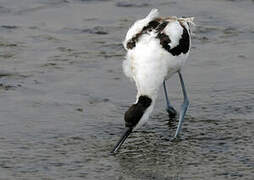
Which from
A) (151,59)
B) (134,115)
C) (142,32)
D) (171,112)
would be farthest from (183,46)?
(134,115)

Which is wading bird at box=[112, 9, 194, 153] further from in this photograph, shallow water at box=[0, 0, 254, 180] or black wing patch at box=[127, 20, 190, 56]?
shallow water at box=[0, 0, 254, 180]

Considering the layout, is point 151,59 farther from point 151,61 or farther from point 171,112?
point 171,112

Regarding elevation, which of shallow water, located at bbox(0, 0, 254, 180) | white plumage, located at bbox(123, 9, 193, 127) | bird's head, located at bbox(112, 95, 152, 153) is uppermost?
white plumage, located at bbox(123, 9, 193, 127)

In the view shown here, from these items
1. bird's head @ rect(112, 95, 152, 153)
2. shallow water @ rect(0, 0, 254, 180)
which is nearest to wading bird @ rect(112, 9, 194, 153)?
bird's head @ rect(112, 95, 152, 153)

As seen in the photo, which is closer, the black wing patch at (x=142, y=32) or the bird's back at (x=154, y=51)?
the bird's back at (x=154, y=51)

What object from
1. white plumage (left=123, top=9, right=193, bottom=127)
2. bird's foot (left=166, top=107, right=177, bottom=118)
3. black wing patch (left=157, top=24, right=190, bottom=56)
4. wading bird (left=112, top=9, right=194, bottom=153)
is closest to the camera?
wading bird (left=112, top=9, right=194, bottom=153)

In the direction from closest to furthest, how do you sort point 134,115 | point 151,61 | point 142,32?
point 134,115 < point 151,61 < point 142,32

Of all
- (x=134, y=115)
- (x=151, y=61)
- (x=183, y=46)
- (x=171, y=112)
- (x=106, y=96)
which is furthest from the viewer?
(x=106, y=96)

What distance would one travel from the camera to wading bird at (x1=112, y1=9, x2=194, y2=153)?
697 cm

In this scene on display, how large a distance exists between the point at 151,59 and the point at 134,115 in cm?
66

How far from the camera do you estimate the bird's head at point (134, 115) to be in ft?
22.5

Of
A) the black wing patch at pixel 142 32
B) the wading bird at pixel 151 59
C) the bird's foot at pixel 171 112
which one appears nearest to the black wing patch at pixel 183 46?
the wading bird at pixel 151 59

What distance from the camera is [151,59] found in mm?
7258

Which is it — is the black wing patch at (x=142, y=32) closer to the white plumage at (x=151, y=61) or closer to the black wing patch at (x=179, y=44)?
the white plumage at (x=151, y=61)
